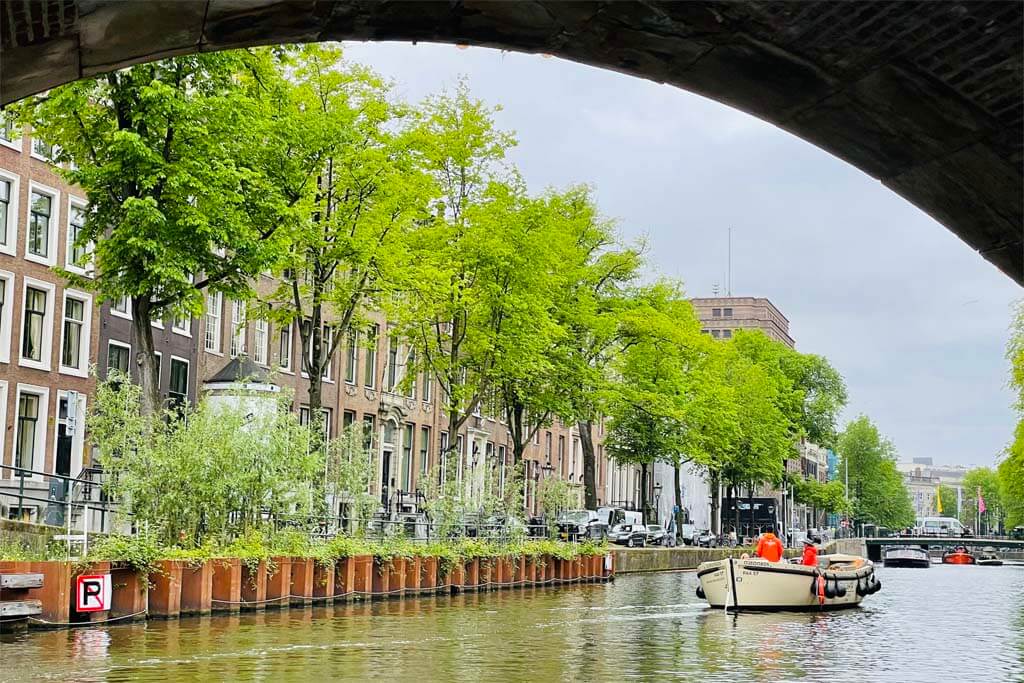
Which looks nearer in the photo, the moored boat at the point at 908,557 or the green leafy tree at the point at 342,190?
the green leafy tree at the point at 342,190

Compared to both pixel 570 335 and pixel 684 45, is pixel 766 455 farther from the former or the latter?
pixel 684 45

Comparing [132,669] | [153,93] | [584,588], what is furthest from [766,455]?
[132,669]

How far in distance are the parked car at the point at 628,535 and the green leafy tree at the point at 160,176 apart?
3767 centimetres

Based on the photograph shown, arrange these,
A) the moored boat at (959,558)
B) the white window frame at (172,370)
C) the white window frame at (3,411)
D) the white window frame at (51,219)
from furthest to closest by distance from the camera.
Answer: the moored boat at (959,558)
the white window frame at (172,370)
the white window frame at (51,219)
the white window frame at (3,411)

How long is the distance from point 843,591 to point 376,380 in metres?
27.3

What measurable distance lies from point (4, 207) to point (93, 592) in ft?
65.6

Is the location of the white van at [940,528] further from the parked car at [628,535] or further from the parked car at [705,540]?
the parked car at [628,535]

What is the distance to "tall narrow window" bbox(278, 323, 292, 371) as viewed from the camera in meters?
54.4

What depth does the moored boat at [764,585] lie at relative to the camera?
37625 millimetres

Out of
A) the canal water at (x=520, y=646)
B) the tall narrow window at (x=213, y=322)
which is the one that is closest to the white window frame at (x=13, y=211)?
the tall narrow window at (x=213, y=322)

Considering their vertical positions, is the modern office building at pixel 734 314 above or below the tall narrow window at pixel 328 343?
above

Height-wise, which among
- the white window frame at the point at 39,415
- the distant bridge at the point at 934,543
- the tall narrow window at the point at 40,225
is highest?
the tall narrow window at the point at 40,225

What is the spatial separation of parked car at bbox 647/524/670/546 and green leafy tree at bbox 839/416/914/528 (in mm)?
80865

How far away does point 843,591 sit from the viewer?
133 ft
